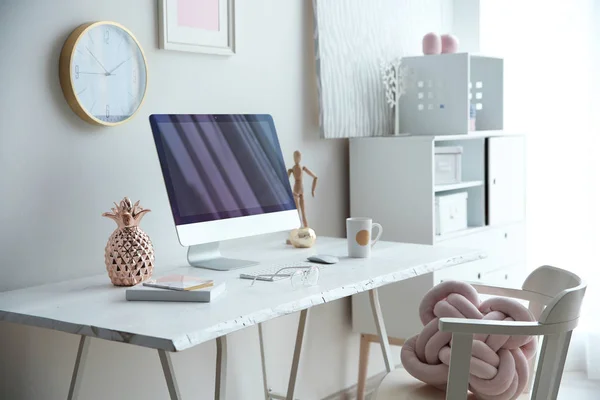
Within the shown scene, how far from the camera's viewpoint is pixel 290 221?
2.39m

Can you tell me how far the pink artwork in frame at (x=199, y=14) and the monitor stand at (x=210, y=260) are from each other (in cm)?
67

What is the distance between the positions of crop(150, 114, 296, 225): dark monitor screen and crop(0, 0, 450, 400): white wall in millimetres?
211

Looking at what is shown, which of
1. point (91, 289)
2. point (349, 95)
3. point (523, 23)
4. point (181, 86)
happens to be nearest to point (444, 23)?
point (523, 23)

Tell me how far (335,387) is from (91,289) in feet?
4.71

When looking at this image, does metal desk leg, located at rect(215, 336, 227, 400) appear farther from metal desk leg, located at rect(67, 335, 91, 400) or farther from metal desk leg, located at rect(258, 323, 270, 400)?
metal desk leg, located at rect(258, 323, 270, 400)

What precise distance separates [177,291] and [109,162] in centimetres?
59

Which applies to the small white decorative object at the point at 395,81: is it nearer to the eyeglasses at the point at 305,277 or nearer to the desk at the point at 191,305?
the desk at the point at 191,305

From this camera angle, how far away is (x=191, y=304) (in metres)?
1.75

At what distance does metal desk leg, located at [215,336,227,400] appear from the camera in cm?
199

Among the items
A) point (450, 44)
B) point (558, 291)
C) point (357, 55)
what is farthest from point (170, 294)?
point (450, 44)

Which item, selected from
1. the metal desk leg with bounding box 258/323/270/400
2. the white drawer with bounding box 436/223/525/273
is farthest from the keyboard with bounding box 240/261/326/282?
the white drawer with bounding box 436/223/525/273

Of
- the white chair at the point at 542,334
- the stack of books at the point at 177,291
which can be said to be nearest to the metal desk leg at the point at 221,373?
the stack of books at the point at 177,291

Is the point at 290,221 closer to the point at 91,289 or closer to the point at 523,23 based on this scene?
the point at 91,289

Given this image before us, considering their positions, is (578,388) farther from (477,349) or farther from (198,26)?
(198,26)
